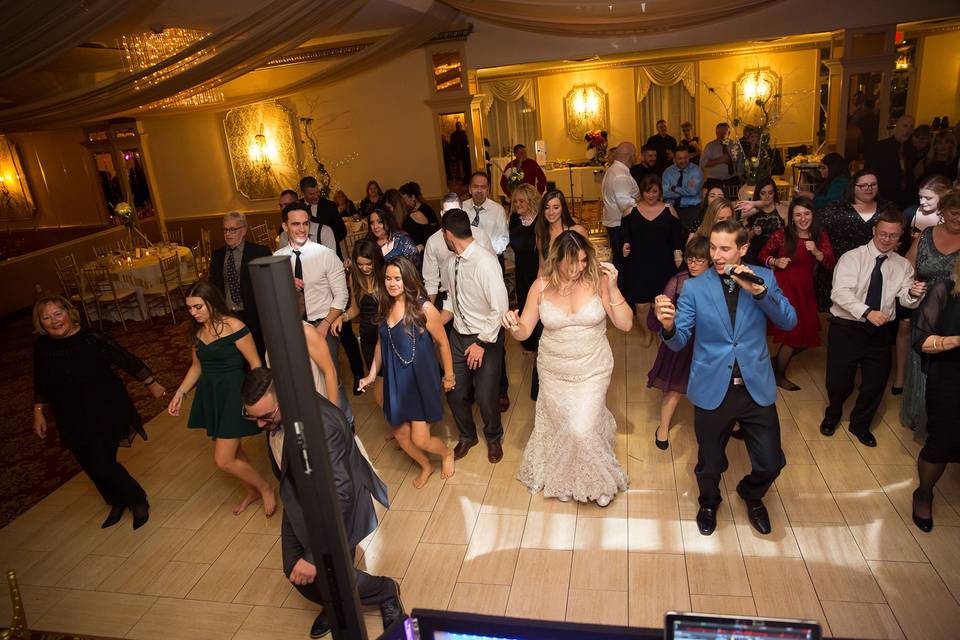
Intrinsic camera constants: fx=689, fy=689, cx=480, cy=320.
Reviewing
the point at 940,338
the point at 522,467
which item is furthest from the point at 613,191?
the point at 940,338

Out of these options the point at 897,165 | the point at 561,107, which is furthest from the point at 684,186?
the point at 561,107

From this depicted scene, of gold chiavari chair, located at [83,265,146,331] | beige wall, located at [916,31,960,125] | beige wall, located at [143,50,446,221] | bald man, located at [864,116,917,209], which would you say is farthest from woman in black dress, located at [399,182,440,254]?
beige wall, located at [916,31,960,125]

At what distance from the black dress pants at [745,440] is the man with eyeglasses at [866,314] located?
1.10m

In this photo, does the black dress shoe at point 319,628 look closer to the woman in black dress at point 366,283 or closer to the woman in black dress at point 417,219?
the woman in black dress at point 366,283

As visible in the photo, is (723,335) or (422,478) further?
(422,478)

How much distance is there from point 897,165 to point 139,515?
7.15 m

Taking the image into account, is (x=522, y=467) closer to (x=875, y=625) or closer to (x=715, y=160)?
(x=875, y=625)

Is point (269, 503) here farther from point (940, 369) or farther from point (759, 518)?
point (940, 369)

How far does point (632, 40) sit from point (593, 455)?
23.8ft

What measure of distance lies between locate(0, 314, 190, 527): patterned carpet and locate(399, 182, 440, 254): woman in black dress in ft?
9.11

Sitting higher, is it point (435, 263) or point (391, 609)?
point (435, 263)

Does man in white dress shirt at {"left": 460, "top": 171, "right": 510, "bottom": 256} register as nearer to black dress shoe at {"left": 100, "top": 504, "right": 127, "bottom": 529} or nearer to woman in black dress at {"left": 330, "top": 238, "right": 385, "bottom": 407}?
woman in black dress at {"left": 330, "top": 238, "right": 385, "bottom": 407}

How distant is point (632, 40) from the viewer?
9.38 meters

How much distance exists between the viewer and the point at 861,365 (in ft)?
14.3
